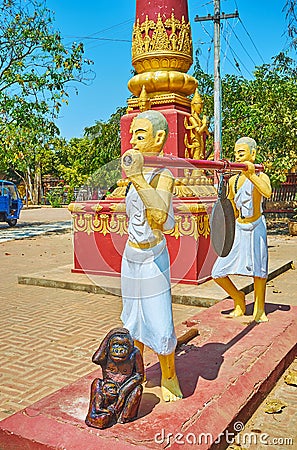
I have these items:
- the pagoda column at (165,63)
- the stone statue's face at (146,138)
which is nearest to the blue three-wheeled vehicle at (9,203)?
the pagoda column at (165,63)

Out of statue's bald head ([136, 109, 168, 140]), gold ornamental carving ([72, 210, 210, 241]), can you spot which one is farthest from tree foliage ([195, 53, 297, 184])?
statue's bald head ([136, 109, 168, 140])

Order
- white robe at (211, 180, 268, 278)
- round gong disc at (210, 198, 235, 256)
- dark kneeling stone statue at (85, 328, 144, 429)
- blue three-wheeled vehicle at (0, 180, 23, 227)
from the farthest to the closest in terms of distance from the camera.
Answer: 1. blue three-wheeled vehicle at (0, 180, 23, 227)
2. white robe at (211, 180, 268, 278)
3. round gong disc at (210, 198, 235, 256)
4. dark kneeling stone statue at (85, 328, 144, 429)

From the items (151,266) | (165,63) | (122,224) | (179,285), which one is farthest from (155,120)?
(165,63)

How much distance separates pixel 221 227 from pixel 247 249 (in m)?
1.23

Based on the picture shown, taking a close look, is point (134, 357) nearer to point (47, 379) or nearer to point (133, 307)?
point (133, 307)

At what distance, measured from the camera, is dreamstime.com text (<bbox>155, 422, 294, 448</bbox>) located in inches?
101

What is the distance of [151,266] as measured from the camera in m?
2.95

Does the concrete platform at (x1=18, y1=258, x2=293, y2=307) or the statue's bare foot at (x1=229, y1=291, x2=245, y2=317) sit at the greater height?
the statue's bare foot at (x1=229, y1=291, x2=245, y2=317)

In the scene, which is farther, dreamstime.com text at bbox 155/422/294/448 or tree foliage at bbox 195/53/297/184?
tree foliage at bbox 195/53/297/184

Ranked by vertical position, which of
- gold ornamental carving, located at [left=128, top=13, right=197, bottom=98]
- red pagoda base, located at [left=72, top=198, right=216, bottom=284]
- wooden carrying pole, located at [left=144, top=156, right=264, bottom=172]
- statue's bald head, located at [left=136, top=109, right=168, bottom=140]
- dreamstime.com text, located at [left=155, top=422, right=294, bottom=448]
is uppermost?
gold ornamental carving, located at [left=128, top=13, right=197, bottom=98]

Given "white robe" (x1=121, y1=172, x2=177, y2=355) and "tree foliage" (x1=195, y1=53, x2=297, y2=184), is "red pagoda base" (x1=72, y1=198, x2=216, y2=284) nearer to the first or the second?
"white robe" (x1=121, y1=172, x2=177, y2=355)

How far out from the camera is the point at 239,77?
17.7 metres

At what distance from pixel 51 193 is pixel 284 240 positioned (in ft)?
80.7

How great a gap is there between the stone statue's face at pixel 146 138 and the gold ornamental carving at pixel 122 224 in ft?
11.9
